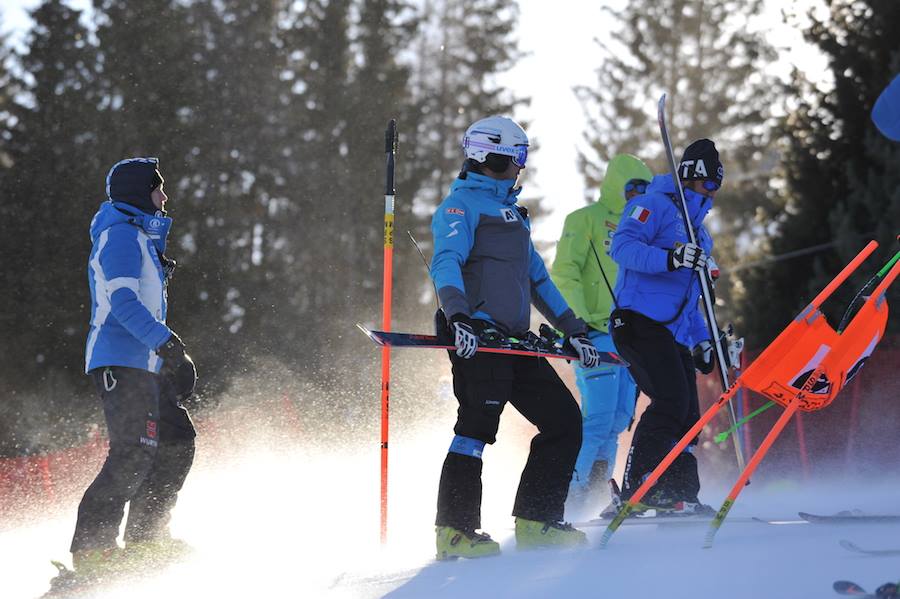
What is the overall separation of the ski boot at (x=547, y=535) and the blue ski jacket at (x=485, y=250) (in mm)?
874

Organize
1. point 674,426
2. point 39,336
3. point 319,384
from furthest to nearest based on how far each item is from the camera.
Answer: point 39,336 → point 319,384 → point 674,426

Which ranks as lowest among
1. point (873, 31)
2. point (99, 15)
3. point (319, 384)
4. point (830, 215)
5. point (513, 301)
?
point (319, 384)

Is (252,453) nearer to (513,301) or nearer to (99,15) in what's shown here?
(513,301)

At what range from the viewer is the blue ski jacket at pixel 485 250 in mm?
5445

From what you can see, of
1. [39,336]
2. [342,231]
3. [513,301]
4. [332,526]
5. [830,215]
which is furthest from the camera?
[342,231]

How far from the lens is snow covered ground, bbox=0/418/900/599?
4395mm

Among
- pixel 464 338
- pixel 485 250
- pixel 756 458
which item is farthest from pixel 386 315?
pixel 756 458

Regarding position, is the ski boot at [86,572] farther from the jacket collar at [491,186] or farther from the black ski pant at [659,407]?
the black ski pant at [659,407]

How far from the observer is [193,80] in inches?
993

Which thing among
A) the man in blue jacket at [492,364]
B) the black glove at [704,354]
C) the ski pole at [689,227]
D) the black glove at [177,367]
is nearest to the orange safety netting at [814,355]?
the man in blue jacket at [492,364]

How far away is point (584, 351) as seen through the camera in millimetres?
5844

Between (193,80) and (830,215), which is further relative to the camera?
(193,80)

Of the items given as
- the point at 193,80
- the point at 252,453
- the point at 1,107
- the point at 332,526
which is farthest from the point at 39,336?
the point at 332,526

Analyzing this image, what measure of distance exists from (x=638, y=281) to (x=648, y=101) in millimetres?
25471
